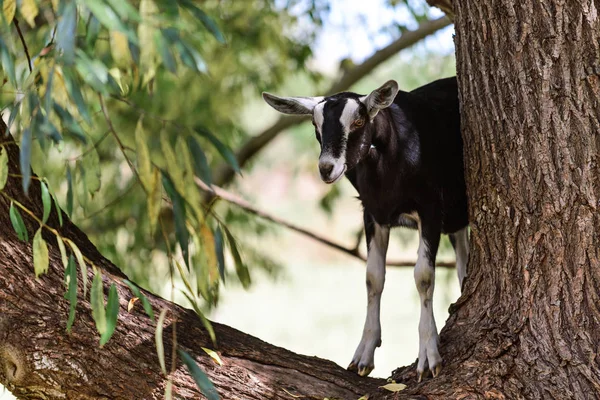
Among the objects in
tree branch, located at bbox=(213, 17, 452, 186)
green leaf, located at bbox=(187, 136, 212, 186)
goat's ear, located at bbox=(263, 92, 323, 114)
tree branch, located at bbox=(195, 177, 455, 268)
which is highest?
tree branch, located at bbox=(213, 17, 452, 186)

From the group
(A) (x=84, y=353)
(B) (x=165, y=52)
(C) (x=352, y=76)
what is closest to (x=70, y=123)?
(B) (x=165, y=52)

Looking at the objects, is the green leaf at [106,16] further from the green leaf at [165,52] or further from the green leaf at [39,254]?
the green leaf at [39,254]

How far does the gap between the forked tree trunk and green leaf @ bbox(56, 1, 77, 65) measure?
155 cm

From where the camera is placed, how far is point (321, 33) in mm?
7340

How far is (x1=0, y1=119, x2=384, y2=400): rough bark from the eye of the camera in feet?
8.84

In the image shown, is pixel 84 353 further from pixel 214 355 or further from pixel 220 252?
pixel 220 252

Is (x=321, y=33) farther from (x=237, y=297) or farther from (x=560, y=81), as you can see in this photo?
(x=237, y=297)

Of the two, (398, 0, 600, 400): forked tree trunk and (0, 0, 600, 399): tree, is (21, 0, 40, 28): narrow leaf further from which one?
(398, 0, 600, 400): forked tree trunk

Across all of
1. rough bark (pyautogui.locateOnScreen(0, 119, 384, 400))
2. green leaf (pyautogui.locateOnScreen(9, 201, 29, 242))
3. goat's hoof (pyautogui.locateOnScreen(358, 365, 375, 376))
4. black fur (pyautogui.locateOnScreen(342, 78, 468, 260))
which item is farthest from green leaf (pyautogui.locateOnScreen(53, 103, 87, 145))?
goat's hoof (pyautogui.locateOnScreen(358, 365, 375, 376))

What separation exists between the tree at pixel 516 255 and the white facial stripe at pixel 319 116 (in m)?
0.55

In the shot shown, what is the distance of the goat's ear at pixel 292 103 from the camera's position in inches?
131

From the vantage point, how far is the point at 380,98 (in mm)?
3197

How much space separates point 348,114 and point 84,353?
123 centimetres

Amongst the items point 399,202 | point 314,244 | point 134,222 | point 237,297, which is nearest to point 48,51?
point 399,202
